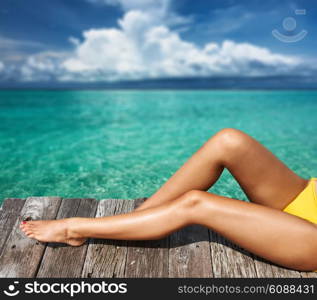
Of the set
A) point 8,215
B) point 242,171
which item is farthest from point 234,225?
point 8,215

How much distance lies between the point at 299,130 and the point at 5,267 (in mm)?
9915

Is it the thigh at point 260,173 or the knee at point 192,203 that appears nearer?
the knee at point 192,203

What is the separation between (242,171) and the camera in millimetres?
2092

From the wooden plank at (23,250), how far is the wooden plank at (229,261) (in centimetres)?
122

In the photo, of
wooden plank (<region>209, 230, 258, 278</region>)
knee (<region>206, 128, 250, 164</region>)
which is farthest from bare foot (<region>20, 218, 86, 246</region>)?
knee (<region>206, 128, 250, 164</region>)

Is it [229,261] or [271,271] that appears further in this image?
[229,261]

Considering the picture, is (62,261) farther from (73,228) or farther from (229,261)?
(229,261)

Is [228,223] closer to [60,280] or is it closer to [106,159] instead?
[60,280]

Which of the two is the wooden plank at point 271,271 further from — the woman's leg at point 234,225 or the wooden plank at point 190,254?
the wooden plank at point 190,254

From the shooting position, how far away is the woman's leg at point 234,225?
71.1 inches

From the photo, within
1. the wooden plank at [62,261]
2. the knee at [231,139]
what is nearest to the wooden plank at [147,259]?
the wooden plank at [62,261]

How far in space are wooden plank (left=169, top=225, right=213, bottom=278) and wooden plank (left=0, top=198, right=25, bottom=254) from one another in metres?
1.25

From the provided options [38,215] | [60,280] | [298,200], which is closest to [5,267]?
[60,280]

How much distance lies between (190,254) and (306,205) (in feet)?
2.86
